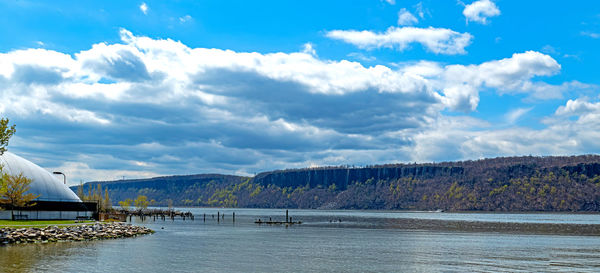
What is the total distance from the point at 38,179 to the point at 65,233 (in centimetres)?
2622

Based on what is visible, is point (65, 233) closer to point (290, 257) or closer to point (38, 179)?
point (38, 179)

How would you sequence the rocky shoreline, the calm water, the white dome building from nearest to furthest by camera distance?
the calm water < the rocky shoreline < the white dome building

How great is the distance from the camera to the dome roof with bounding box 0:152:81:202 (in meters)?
80.2

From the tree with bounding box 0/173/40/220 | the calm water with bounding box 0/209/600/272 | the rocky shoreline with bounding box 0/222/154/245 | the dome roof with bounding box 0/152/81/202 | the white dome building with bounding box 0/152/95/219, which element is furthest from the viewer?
the dome roof with bounding box 0/152/81/202

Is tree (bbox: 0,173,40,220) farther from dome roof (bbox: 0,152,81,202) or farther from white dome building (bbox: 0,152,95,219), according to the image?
dome roof (bbox: 0,152,81,202)

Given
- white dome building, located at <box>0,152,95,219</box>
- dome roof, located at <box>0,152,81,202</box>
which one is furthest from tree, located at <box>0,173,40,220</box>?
A: dome roof, located at <box>0,152,81,202</box>

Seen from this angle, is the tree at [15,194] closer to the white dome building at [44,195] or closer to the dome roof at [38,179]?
the white dome building at [44,195]

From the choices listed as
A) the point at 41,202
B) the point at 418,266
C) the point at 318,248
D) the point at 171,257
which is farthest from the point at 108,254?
the point at 41,202

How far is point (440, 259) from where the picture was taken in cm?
4572

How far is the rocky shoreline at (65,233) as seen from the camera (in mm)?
53562

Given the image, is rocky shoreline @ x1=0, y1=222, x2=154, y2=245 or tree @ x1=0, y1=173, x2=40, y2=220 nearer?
rocky shoreline @ x1=0, y1=222, x2=154, y2=245

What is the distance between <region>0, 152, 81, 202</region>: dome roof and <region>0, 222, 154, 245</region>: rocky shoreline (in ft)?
50.7

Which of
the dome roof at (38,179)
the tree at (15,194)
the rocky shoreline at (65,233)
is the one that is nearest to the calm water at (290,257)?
the rocky shoreline at (65,233)

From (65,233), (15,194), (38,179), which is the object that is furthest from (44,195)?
(65,233)
